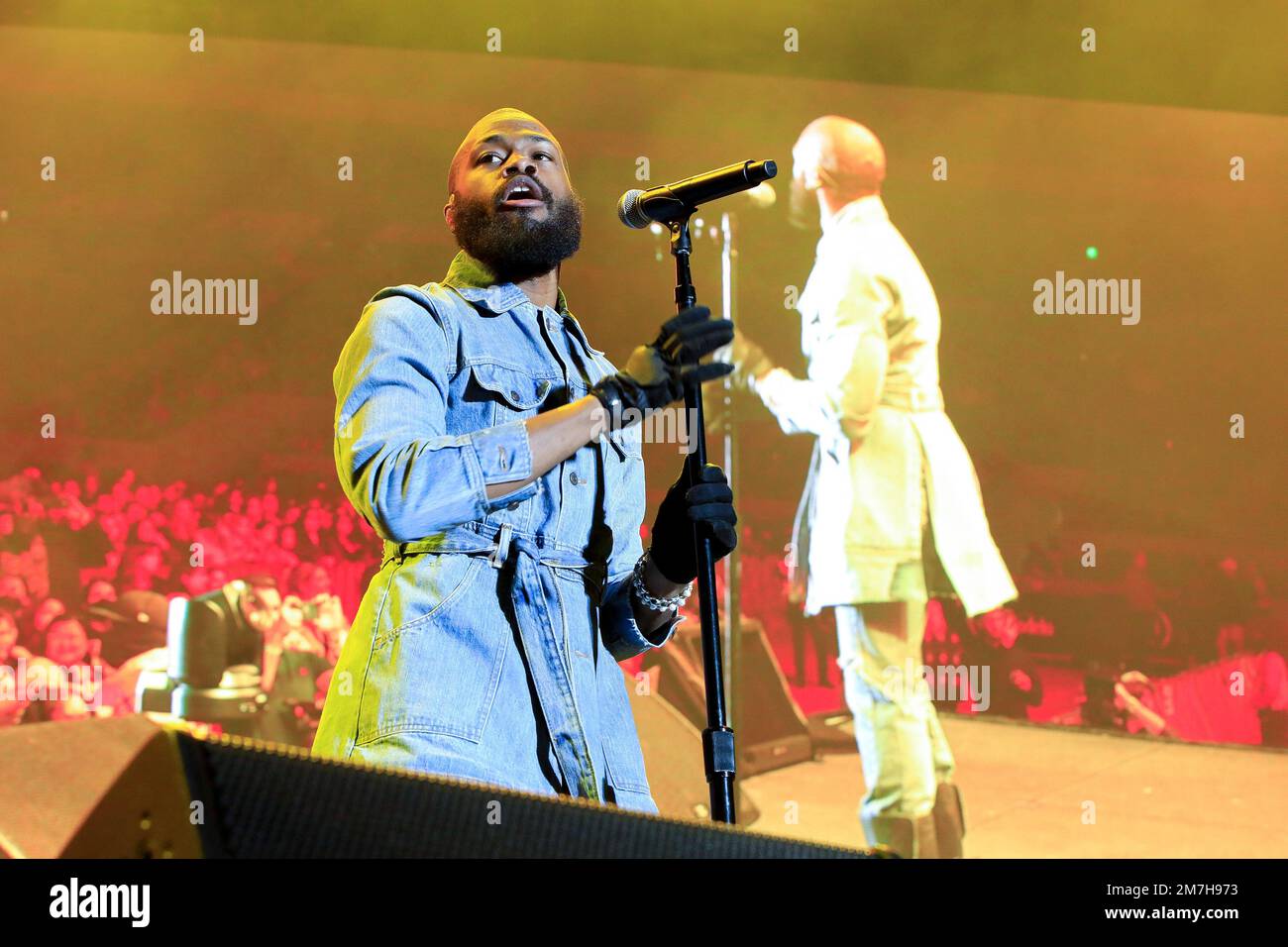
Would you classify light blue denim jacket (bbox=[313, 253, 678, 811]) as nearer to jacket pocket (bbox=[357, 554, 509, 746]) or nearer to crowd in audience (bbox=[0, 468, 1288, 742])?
jacket pocket (bbox=[357, 554, 509, 746])

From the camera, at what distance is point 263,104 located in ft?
13.2

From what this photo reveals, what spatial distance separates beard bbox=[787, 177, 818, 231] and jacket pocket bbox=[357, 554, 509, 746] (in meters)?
2.54

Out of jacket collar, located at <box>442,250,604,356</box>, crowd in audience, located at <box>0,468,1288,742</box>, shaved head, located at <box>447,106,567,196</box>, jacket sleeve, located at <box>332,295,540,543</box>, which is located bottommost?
crowd in audience, located at <box>0,468,1288,742</box>

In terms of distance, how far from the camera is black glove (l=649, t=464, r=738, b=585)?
1.23m

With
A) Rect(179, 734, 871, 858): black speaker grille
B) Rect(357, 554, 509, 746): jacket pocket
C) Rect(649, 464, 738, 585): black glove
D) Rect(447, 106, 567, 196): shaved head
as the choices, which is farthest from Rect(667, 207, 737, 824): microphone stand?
Rect(179, 734, 871, 858): black speaker grille

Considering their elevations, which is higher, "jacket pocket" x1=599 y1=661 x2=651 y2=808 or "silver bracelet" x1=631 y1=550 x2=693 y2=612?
"silver bracelet" x1=631 y1=550 x2=693 y2=612

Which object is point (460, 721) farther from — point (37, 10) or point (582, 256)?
point (37, 10)

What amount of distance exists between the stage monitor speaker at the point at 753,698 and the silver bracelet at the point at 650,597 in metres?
2.23

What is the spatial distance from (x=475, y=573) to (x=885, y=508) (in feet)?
7.27

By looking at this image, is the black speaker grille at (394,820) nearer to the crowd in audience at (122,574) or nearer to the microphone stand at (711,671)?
the microphone stand at (711,671)

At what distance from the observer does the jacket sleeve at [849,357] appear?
10.8 ft
